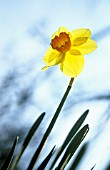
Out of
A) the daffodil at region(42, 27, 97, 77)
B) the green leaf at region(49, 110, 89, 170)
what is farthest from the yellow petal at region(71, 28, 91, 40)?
the green leaf at region(49, 110, 89, 170)

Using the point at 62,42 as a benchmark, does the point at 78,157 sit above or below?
below

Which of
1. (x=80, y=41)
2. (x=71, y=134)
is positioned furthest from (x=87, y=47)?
(x=71, y=134)

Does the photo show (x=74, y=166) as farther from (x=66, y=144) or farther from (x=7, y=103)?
(x=7, y=103)

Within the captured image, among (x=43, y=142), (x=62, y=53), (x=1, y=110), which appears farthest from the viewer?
(x=1, y=110)

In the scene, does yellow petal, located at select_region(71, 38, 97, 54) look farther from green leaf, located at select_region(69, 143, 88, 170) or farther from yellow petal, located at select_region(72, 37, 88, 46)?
green leaf, located at select_region(69, 143, 88, 170)

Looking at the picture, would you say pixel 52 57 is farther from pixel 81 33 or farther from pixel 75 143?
pixel 75 143

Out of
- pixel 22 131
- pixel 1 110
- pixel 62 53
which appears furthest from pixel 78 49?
pixel 1 110
